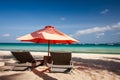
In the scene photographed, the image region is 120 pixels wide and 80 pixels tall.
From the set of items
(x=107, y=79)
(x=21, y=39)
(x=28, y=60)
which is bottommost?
(x=107, y=79)

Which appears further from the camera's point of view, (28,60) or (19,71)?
(28,60)

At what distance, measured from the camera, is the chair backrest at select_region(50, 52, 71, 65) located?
7.20 metres

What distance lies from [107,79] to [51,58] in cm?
235

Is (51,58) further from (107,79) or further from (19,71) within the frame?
(107,79)

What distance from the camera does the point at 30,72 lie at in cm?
710

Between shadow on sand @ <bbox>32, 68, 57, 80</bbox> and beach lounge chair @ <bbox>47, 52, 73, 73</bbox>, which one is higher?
beach lounge chair @ <bbox>47, 52, 73, 73</bbox>

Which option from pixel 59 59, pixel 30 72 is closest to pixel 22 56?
pixel 30 72

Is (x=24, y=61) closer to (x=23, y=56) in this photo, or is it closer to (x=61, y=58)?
(x=23, y=56)

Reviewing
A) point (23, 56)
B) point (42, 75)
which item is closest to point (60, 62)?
point (42, 75)

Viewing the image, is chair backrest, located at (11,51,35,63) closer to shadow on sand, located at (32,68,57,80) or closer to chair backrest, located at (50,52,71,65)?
shadow on sand, located at (32,68,57,80)

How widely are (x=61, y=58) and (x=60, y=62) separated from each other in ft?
0.91

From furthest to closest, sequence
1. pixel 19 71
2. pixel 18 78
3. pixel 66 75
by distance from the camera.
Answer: pixel 19 71
pixel 66 75
pixel 18 78

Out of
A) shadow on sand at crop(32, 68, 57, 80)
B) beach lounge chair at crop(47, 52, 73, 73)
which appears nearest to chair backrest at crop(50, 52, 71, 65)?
beach lounge chair at crop(47, 52, 73, 73)

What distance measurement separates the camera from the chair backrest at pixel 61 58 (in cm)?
720
